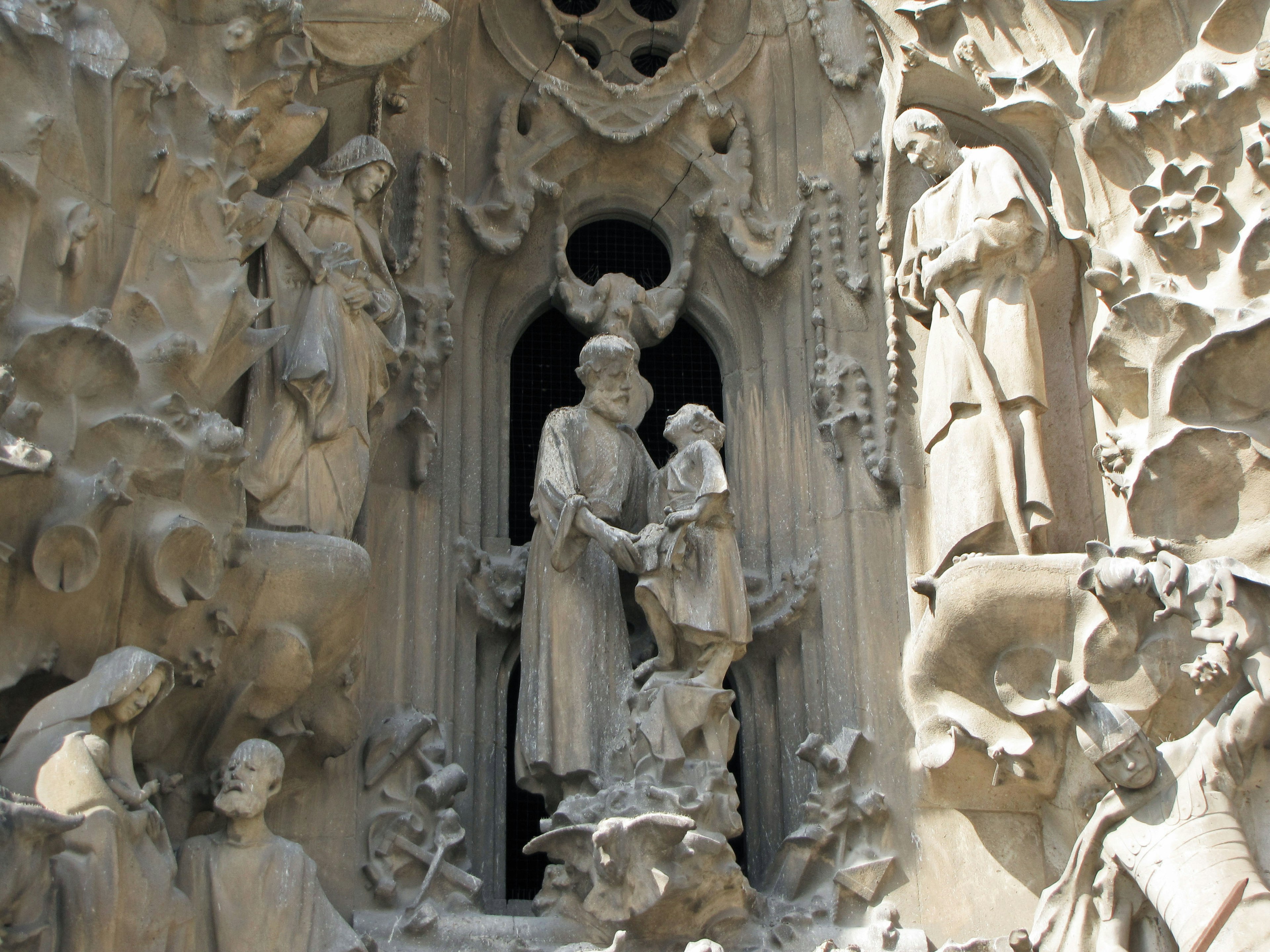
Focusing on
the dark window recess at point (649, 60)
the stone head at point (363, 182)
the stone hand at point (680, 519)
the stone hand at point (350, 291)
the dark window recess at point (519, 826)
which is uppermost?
the dark window recess at point (649, 60)

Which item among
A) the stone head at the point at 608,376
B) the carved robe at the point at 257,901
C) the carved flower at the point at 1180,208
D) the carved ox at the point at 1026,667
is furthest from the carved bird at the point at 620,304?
the carved robe at the point at 257,901

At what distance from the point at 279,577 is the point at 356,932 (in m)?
1.27

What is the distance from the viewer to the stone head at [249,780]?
23.8 ft

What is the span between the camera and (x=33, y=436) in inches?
270

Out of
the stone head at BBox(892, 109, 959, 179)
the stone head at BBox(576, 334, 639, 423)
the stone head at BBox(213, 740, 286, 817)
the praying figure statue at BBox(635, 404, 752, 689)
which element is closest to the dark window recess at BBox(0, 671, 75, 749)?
the stone head at BBox(213, 740, 286, 817)

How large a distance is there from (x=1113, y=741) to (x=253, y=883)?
9.84 feet

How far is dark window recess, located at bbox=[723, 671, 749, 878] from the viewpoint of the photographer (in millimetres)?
8477

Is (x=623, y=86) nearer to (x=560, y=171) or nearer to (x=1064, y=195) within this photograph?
(x=560, y=171)

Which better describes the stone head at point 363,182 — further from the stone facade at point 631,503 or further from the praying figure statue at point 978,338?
the praying figure statue at point 978,338

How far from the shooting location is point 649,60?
400 inches

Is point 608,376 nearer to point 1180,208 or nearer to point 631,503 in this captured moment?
point 631,503

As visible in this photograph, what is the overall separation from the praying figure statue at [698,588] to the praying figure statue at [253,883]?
157 cm

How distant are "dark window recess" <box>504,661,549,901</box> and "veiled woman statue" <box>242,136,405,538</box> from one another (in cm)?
117

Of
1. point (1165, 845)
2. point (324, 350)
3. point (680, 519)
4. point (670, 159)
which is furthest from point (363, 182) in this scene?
point (1165, 845)
